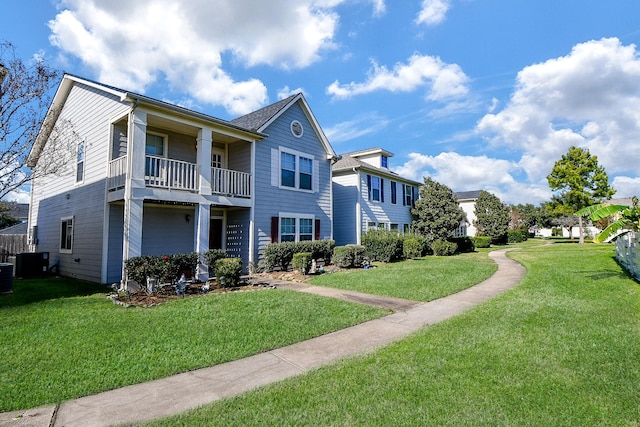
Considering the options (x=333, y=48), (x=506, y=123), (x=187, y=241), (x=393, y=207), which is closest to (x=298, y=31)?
(x=333, y=48)

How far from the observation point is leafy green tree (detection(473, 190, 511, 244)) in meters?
32.6

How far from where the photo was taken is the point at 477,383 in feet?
12.0

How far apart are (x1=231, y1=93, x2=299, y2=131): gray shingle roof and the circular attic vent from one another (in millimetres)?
1094

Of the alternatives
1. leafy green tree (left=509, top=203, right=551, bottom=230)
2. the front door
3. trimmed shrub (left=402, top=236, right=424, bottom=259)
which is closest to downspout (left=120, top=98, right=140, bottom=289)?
the front door

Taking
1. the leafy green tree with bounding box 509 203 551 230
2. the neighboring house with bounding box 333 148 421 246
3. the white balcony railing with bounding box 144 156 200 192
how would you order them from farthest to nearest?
the leafy green tree with bounding box 509 203 551 230, the neighboring house with bounding box 333 148 421 246, the white balcony railing with bounding box 144 156 200 192

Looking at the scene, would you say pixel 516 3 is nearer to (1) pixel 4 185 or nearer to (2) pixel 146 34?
(2) pixel 146 34

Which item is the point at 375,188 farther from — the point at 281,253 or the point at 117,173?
the point at 117,173

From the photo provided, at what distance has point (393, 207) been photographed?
24016 millimetres

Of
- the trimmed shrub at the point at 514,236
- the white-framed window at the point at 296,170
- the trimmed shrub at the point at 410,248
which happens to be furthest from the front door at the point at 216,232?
the trimmed shrub at the point at 514,236

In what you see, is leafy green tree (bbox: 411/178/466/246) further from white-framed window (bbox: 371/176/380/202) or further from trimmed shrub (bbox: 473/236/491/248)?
trimmed shrub (bbox: 473/236/491/248)

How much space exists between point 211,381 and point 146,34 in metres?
12.5

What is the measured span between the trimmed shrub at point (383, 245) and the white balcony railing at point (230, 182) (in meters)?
7.57

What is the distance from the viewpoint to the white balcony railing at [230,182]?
41.4 ft

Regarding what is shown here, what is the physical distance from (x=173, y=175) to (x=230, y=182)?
245 centimetres
